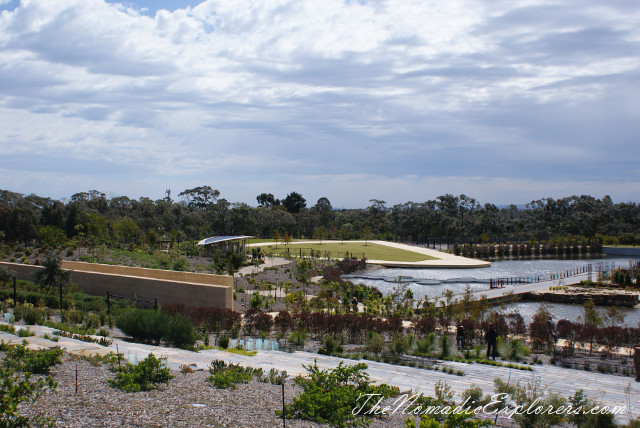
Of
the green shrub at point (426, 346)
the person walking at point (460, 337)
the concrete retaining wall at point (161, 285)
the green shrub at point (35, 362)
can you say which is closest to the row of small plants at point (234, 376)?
the green shrub at point (35, 362)

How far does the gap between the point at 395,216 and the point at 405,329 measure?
61481mm

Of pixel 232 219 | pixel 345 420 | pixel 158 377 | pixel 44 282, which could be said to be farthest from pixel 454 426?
pixel 232 219

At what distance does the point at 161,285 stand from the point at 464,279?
74.6ft

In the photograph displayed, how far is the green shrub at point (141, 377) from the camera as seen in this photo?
6.94 meters

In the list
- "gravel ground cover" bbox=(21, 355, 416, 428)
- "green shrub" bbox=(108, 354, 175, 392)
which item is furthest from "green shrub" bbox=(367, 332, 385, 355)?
"green shrub" bbox=(108, 354, 175, 392)

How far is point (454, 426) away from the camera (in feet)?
18.6

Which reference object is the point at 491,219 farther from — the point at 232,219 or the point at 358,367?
the point at 358,367

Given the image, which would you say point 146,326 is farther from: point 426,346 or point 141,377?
point 426,346

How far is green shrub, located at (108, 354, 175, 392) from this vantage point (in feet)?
22.8

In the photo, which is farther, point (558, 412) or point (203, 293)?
point (203, 293)

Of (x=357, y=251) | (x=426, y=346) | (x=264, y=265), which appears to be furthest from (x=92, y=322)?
(x=357, y=251)

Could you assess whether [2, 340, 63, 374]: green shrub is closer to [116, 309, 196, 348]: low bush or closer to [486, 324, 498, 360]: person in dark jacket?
[116, 309, 196, 348]: low bush

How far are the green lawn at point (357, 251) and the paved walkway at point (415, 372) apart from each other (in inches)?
1265

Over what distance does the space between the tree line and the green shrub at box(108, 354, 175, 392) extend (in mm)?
33744
